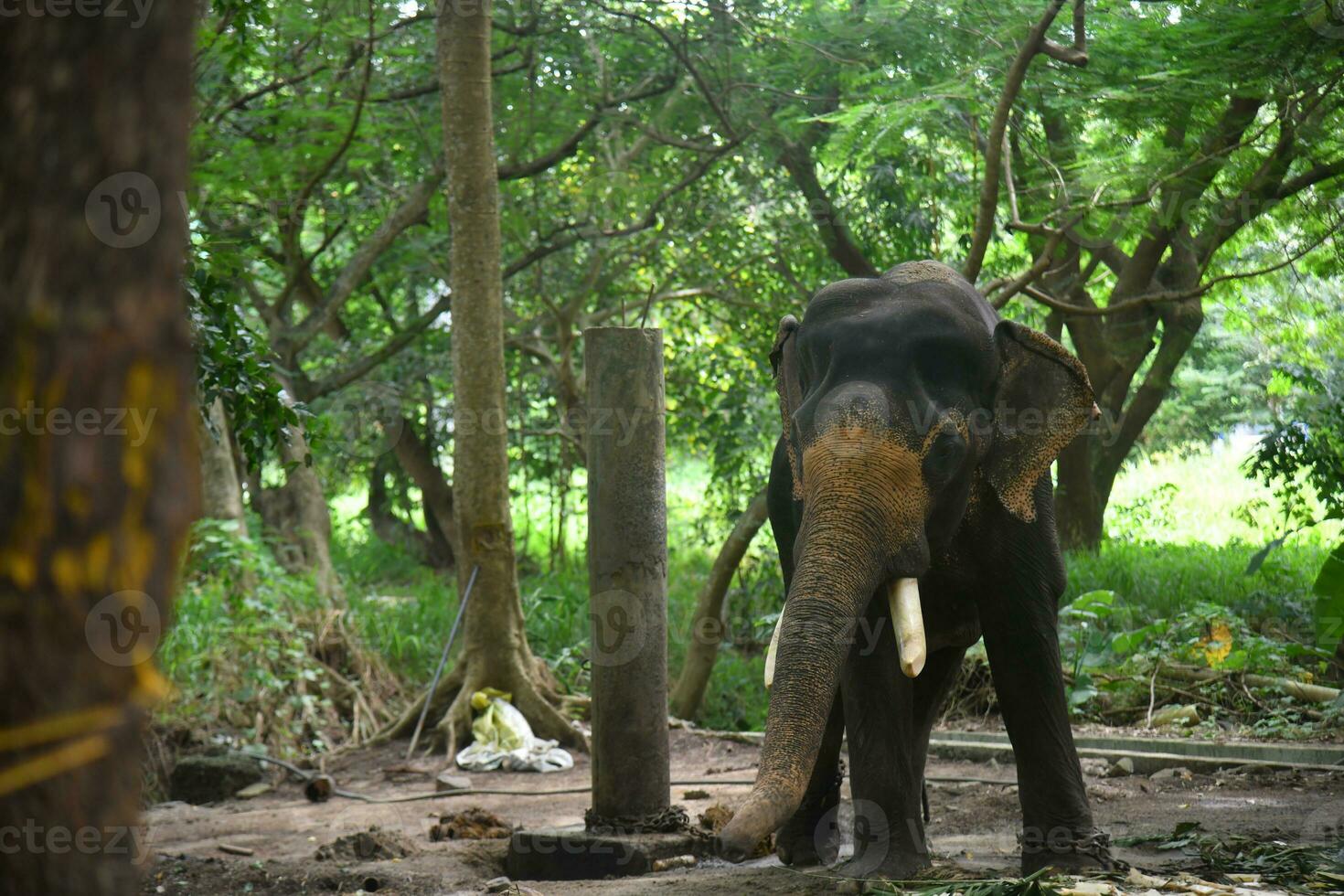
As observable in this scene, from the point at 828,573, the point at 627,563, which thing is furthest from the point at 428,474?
the point at 828,573

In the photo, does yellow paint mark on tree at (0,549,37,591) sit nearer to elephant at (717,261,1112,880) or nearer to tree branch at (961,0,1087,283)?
elephant at (717,261,1112,880)

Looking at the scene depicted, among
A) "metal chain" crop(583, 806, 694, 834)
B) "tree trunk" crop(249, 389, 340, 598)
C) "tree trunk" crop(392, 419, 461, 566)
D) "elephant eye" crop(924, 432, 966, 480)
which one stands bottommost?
"metal chain" crop(583, 806, 694, 834)

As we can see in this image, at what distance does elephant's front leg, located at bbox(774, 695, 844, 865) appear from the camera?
6.02 meters

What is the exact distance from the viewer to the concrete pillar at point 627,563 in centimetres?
616

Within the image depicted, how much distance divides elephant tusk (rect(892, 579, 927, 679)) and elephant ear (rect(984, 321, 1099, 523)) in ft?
2.41

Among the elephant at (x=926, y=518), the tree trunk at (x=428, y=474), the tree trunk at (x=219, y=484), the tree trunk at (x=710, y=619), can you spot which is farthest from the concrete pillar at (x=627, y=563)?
the tree trunk at (x=428, y=474)

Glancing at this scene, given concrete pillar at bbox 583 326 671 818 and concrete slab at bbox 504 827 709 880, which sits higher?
concrete pillar at bbox 583 326 671 818

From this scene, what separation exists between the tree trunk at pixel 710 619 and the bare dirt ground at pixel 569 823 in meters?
1.11

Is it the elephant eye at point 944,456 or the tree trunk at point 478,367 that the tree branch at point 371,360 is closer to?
the tree trunk at point 478,367

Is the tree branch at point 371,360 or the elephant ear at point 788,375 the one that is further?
the tree branch at point 371,360

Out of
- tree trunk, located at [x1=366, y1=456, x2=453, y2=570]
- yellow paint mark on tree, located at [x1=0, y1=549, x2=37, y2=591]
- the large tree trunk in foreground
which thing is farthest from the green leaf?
tree trunk, located at [x1=366, y1=456, x2=453, y2=570]

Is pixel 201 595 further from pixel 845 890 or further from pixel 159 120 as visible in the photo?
pixel 159 120

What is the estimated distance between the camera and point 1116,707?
9508mm

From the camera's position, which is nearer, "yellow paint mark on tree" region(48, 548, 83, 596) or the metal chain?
"yellow paint mark on tree" region(48, 548, 83, 596)
